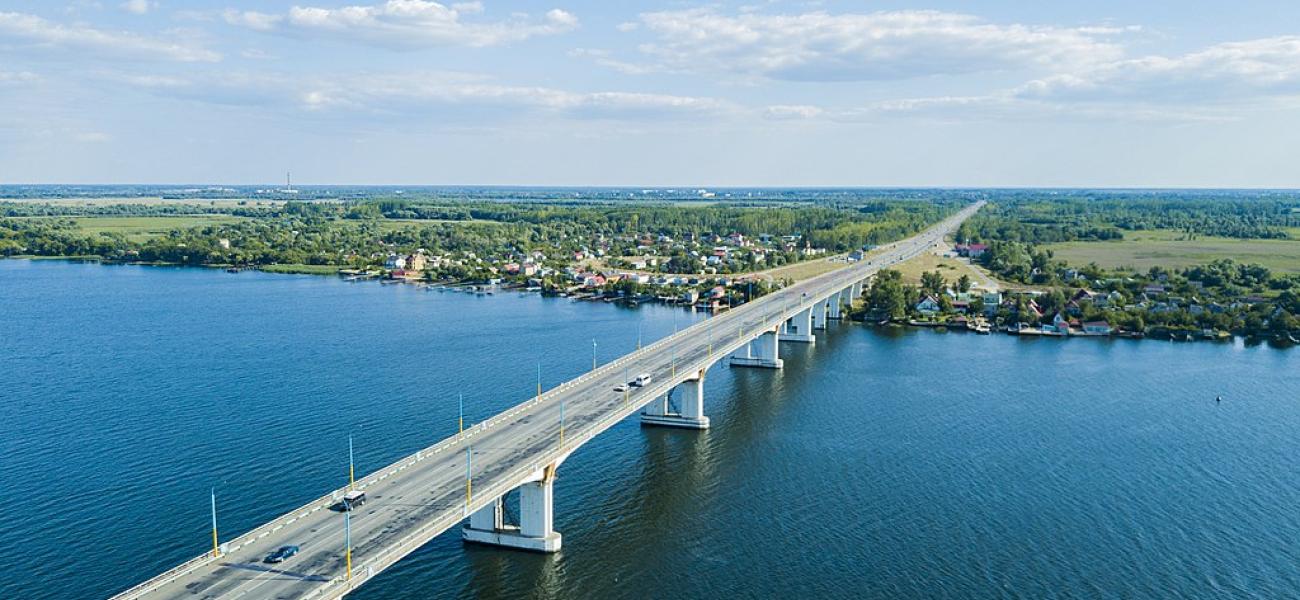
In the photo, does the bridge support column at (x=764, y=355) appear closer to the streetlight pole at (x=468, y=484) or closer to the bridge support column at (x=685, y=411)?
the bridge support column at (x=685, y=411)

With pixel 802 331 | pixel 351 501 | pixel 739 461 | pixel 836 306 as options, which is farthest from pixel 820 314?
pixel 351 501

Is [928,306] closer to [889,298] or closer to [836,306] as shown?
[889,298]

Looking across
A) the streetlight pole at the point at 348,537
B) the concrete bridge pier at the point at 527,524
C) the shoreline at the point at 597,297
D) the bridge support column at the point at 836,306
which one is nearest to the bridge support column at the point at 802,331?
the bridge support column at the point at 836,306

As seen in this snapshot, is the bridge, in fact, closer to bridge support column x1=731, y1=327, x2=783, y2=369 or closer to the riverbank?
bridge support column x1=731, y1=327, x2=783, y2=369

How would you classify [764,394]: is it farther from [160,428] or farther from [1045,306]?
[1045,306]

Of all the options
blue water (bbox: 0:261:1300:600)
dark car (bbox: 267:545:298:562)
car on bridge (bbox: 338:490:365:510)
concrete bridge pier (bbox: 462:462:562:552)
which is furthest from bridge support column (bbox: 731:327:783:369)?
dark car (bbox: 267:545:298:562)
